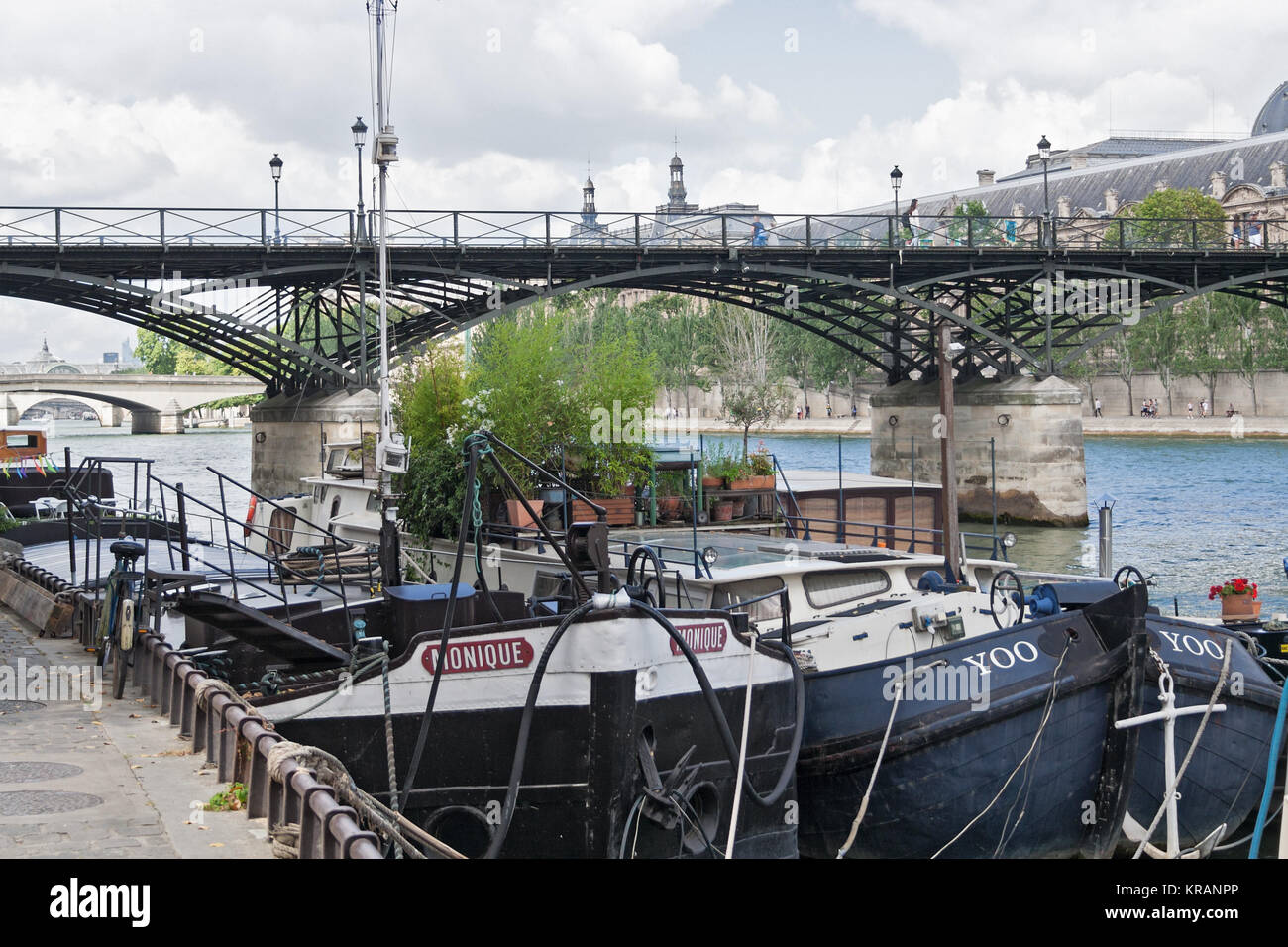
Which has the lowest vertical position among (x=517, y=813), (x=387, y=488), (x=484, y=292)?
(x=517, y=813)

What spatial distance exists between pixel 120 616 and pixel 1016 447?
44.2 m

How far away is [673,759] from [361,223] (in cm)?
3523

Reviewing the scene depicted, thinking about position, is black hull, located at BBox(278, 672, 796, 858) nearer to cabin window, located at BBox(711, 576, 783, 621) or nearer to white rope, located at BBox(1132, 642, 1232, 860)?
cabin window, located at BBox(711, 576, 783, 621)

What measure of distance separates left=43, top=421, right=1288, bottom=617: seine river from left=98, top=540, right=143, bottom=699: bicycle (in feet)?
50.9

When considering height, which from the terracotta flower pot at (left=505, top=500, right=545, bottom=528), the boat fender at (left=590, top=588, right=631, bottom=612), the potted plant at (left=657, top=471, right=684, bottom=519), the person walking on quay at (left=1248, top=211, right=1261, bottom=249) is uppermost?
the person walking on quay at (left=1248, top=211, right=1261, bottom=249)

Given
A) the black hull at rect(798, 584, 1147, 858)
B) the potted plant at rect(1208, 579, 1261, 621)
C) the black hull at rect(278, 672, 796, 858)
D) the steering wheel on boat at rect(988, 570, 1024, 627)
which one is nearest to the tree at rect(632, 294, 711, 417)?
the potted plant at rect(1208, 579, 1261, 621)

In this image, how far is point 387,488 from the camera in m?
17.8

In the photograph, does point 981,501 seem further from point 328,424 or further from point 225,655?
point 225,655

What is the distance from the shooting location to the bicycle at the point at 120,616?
12.9 metres

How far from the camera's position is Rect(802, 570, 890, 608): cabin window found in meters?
14.6
